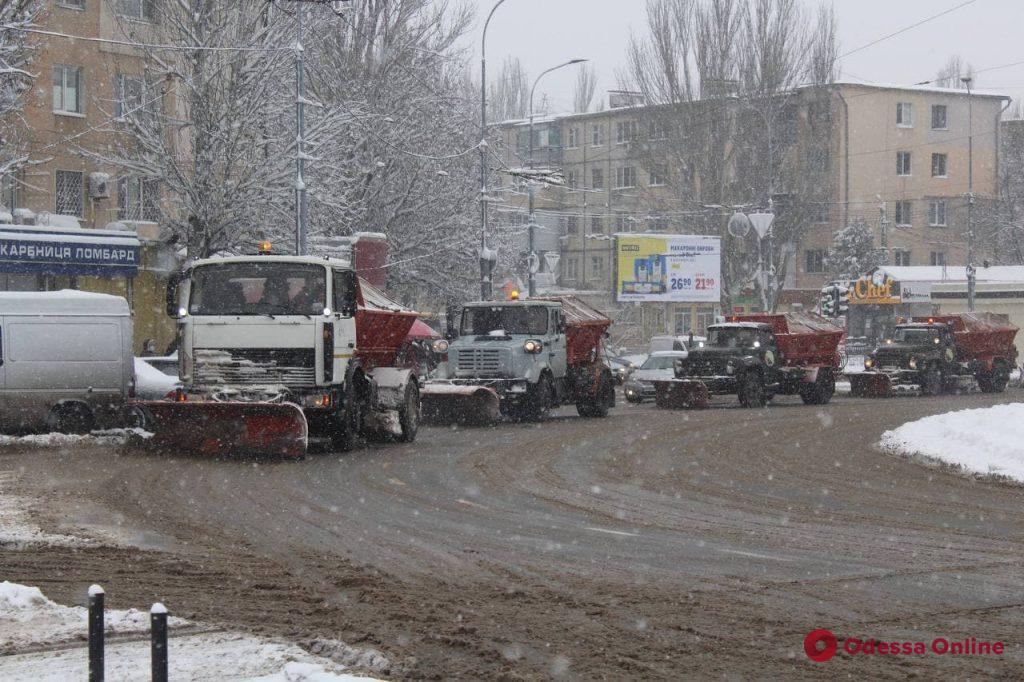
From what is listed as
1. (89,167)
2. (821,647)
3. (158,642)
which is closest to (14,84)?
(89,167)

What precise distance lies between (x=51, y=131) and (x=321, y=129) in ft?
23.9

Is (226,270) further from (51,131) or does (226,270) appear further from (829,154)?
(829,154)

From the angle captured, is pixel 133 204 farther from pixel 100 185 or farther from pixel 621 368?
pixel 621 368

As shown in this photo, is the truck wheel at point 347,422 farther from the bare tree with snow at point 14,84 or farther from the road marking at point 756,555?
the bare tree with snow at point 14,84

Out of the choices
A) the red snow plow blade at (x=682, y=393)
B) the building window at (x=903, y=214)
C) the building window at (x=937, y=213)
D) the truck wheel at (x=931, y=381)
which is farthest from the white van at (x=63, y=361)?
the building window at (x=937, y=213)

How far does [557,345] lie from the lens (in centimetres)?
2708

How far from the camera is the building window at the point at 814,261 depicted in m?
77.1

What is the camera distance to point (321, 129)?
1430 inches

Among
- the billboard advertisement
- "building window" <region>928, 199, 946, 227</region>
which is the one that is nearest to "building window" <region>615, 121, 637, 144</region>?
the billboard advertisement

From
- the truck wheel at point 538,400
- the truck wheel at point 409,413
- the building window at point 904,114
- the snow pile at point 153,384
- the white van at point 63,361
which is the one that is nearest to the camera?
the white van at point 63,361

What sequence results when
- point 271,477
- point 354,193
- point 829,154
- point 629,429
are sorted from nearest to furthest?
1. point 271,477
2. point 629,429
3. point 354,193
4. point 829,154

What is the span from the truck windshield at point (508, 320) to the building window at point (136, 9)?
48.8 feet

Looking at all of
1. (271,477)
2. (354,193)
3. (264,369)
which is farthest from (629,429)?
(354,193)

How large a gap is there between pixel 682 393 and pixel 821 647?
82.7 feet
